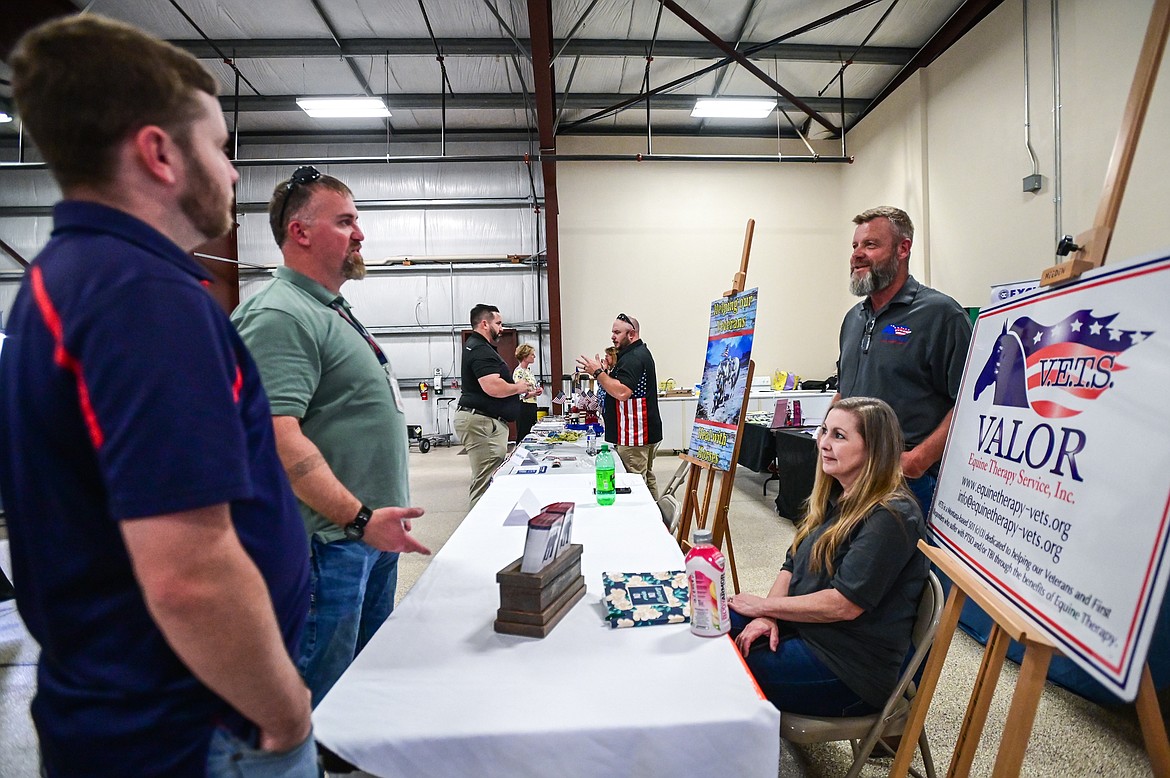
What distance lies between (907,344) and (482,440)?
302cm

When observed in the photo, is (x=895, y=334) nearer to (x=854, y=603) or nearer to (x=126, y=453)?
(x=854, y=603)

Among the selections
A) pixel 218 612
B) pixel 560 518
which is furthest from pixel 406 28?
pixel 218 612

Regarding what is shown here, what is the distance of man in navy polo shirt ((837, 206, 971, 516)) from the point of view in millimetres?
1994

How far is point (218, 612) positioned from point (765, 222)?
8742mm

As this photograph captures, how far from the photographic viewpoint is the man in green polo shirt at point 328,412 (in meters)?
1.23

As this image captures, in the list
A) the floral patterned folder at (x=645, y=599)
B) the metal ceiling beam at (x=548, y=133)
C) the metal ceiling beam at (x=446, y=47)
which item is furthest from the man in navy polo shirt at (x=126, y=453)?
the metal ceiling beam at (x=446, y=47)

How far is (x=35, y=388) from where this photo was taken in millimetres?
555

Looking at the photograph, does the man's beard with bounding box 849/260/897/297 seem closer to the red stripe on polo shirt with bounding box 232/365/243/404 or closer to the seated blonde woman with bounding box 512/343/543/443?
the red stripe on polo shirt with bounding box 232/365/243/404

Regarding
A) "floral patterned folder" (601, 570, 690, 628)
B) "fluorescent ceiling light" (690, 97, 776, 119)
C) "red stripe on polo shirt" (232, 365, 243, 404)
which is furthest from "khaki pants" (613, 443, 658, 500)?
"fluorescent ceiling light" (690, 97, 776, 119)

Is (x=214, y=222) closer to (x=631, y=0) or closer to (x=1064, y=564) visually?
(x=1064, y=564)

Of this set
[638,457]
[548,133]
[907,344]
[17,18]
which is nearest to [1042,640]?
[907,344]

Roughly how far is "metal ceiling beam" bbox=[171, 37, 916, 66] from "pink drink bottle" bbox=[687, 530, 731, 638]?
6318 millimetres

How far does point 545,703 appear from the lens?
95cm

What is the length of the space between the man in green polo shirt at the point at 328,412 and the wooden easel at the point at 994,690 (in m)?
1.11
